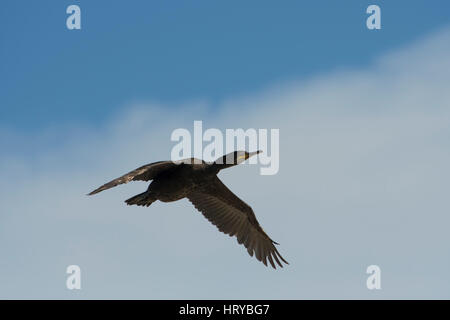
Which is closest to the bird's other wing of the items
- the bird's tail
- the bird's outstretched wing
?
the bird's tail

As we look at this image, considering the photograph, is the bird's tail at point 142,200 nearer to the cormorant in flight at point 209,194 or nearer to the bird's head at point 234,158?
the cormorant in flight at point 209,194

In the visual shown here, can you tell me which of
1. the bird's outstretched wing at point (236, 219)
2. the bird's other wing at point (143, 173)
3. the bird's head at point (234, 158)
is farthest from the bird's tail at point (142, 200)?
the bird's outstretched wing at point (236, 219)

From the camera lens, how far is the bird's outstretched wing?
13812 mm

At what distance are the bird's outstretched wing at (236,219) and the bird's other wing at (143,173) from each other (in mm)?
1938

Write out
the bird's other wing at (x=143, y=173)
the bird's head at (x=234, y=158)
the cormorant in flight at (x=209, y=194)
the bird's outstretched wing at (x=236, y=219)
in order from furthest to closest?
the bird's outstretched wing at (x=236, y=219), the bird's head at (x=234, y=158), the cormorant in flight at (x=209, y=194), the bird's other wing at (x=143, y=173)

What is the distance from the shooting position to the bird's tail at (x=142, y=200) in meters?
11.9

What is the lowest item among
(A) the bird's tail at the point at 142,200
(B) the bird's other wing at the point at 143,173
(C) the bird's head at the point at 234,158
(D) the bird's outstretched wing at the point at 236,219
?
(D) the bird's outstretched wing at the point at 236,219

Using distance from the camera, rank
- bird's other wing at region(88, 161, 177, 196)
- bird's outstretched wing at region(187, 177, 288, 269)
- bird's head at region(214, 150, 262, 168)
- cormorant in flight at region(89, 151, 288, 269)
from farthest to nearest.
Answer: bird's outstretched wing at region(187, 177, 288, 269) < bird's head at region(214, 150, 262, 168) < cormorant in flight at region(89, 151, 288, 269) < bird's other wing at region(88, 161, 177, 196)

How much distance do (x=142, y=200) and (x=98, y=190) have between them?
195 cm

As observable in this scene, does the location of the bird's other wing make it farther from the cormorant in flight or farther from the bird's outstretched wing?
the bird's outstretched wing

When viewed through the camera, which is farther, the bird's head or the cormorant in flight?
the bird's head

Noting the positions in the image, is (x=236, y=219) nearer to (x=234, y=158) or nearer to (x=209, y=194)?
(x=209, y=194)
